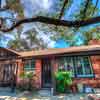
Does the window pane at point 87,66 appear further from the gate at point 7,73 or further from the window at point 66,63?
the gate at point 7,73

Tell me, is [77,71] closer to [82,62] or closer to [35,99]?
[82,62]

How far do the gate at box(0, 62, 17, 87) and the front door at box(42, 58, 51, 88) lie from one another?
2680mm

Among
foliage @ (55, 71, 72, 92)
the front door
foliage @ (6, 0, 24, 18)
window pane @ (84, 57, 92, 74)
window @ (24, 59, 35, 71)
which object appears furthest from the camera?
window @ (24, 59, 35, 71)

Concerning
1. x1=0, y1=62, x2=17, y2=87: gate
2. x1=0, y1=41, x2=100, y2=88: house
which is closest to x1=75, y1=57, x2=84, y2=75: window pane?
x1=0, y1=41, x2=100, y2=88: house

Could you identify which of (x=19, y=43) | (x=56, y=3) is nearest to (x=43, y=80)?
(x=56, y=3)

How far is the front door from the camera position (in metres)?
15.4

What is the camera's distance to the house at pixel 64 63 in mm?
13938

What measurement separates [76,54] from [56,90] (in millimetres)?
3252

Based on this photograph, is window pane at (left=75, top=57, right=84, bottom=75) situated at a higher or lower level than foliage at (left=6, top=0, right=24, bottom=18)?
lower

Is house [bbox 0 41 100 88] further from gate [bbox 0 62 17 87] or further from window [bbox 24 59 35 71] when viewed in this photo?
gate [bbox 0 62 17 87]

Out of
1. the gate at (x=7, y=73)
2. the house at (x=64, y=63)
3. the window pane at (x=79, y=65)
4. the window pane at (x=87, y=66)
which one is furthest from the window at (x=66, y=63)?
the gate at (x=7, y=73)

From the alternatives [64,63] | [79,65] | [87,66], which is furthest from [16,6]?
[87,66]

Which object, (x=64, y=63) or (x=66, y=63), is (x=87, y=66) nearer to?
(x=66, y=63)

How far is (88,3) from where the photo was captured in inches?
277
